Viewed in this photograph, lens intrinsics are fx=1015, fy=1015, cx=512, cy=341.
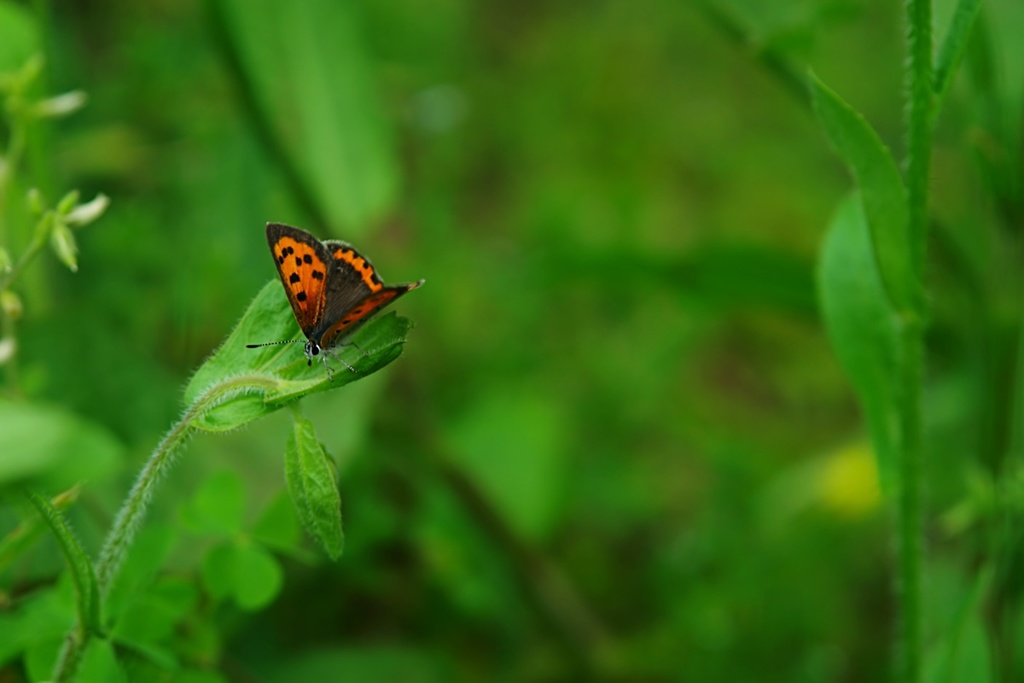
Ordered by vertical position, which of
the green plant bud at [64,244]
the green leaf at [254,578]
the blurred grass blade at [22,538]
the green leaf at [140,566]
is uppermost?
the green plant bud at [64,244]

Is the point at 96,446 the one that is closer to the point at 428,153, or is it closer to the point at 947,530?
the point at 947,530

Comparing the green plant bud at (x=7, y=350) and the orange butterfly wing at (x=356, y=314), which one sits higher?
the green plant bud at (x=7, y=350)

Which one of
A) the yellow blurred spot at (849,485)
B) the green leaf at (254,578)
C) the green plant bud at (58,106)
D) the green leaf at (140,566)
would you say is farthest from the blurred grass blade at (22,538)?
the yellow blurred spot at (849,485)

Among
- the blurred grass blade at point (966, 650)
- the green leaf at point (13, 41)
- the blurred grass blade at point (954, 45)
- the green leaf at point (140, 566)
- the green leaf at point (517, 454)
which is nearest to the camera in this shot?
the blurred grass blade at point (954, 45)

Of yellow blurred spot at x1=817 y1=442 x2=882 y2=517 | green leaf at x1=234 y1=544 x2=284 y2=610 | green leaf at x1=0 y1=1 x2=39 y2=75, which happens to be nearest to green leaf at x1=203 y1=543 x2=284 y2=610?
green leaf at x1=234 y1=544 x2=284 y2=610

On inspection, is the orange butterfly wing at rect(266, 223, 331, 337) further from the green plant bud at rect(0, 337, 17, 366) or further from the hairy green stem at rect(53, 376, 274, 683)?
the green plant bud at rect(0, 337, 17, 366)

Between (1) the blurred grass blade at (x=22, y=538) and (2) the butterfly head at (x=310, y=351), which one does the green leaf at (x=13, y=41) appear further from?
(2) the butterfly head at (x=310, y=351)
